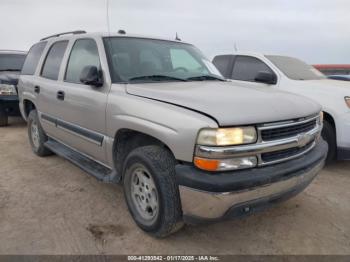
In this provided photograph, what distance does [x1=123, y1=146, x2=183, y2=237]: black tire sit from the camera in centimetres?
265

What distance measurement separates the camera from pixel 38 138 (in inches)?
212

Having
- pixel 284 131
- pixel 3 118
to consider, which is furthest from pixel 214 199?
pixel 3 118

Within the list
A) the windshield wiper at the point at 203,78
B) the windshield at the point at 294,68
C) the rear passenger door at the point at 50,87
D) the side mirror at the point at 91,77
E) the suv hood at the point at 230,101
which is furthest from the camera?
the windshield at the point at 294,68

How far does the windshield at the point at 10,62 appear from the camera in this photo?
29.2 ft

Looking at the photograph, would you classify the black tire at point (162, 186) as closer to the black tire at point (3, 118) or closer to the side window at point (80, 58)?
the side window at point (80, 58)

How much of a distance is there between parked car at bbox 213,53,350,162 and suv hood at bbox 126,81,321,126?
0.65 meters

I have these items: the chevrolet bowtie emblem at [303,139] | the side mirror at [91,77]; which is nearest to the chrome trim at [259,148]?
the chevrolet bowtie emblem at [303,139]

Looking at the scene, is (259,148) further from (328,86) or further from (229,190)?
(328,86)

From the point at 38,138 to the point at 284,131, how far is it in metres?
4.08

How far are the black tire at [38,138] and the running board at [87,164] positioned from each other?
0.34m

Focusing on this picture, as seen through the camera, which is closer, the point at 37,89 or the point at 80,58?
the point at 80,58

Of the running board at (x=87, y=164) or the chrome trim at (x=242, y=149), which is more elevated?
the chrome trim at (x=242, y=149)

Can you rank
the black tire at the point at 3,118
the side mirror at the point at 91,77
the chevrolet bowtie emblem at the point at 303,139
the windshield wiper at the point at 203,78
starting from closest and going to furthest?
1. the chevrolet bowtie emblem at the point at 303,139
2. the side mirror at the point at 91,77
3. the windshield wiper at the point at 203,78
4. the black tire at the point at 3,118

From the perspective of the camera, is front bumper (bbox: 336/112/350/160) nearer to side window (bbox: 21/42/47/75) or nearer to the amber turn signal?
the amber turn signal
